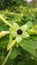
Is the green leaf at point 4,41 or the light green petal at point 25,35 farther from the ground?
the light green petal at point 25,35

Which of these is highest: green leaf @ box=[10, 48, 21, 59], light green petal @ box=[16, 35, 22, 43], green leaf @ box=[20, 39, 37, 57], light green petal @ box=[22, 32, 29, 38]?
light green petal @ box=[22, 32, 29, 38]

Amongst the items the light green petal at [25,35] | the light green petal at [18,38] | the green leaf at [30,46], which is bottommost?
Answer: the green leaf at [30,46]

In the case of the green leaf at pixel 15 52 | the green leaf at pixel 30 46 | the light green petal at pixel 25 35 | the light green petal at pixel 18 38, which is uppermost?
the light green petal at pixel 25 35

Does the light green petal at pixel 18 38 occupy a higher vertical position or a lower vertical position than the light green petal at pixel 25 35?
lower

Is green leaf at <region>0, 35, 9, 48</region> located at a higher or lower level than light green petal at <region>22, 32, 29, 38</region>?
lower

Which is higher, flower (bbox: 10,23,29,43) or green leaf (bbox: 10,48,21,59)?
flower (bbox: 10,23,29,43)

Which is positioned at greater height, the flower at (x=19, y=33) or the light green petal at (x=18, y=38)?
the flower at (x=19, y=33)

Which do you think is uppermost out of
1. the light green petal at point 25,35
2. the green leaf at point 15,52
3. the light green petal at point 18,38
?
the light green petal at point 25,35

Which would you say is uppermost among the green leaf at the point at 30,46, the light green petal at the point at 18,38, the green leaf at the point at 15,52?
the light green petal at the point at 18,38

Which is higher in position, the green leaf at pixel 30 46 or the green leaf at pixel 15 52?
the green leaf at pixel 30 46

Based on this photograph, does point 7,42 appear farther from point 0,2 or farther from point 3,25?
point 0,2

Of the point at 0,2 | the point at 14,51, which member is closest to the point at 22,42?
the point at 14,51

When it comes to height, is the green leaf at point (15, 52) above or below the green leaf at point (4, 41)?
below
